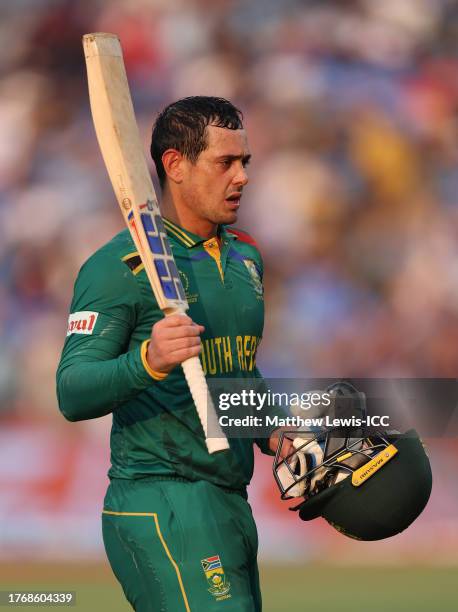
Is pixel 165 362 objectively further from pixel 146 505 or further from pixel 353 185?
pixel 353 185

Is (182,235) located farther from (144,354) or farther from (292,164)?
(292,164)

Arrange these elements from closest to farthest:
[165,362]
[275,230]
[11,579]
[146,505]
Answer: [165,362] → [146,505] → [11,579] → [275,230]

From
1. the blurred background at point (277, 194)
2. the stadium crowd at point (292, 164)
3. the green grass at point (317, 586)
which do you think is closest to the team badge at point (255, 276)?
the green grass at point (317, 586)

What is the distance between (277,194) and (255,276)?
18.4 ft

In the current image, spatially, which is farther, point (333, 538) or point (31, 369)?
point (31, 369)

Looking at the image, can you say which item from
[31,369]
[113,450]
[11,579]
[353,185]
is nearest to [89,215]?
[31,369]

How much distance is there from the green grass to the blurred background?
0.56 meters

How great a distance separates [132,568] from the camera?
279 centimetres

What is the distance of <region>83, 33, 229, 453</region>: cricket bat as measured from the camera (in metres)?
2.77

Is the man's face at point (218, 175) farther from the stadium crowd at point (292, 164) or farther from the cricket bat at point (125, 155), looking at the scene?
the stadium crowd at point (292, 164)

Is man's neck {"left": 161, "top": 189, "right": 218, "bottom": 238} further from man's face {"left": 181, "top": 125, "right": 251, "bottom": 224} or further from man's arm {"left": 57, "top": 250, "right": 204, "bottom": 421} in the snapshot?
man's arm {"left": 57, "top": 250, "right": 204, "bottom": 421}

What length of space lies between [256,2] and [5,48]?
7.23 ft

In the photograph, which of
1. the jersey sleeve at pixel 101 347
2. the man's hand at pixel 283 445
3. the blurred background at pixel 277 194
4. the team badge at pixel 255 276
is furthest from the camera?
the blurred background at pixel 277 194

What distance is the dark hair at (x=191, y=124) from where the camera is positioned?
302 centimetres
